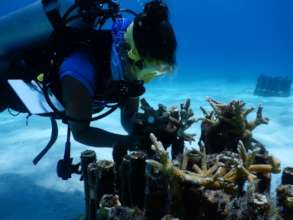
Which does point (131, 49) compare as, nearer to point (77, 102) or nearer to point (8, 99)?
point (77, 102)

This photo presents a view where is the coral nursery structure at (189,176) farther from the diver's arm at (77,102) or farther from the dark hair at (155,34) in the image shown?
the dark hair at (155,34)

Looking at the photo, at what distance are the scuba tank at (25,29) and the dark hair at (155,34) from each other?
4.67 ft

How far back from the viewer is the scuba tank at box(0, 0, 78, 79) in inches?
159

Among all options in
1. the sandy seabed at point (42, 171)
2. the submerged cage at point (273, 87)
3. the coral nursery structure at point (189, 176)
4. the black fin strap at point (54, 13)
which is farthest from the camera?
the submerged cage at point (273, 87)

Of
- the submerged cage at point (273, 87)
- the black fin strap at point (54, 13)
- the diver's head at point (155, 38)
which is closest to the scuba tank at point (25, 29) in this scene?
the black fin strap at point (54, 13)

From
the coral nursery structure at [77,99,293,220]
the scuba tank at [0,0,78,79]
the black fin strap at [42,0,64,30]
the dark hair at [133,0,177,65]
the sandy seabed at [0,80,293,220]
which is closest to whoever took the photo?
the coral nursery structure at [77,99,293,220]

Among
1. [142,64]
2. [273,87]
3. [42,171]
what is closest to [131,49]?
[142,64]

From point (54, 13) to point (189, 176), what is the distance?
8.73 feet

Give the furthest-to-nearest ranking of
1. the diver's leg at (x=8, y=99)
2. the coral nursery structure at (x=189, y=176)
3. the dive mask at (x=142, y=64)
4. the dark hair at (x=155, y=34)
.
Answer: the diver's leg at (x=8, y=99) → the dive mask at (x=142, y=64) → the dark hair at (x=155, y=34) → the coral nursery structure at (x=189, y=176)

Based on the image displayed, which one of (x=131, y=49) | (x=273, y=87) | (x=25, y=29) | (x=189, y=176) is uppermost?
(x=273, y=87)

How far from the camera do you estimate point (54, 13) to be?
3.89 meters

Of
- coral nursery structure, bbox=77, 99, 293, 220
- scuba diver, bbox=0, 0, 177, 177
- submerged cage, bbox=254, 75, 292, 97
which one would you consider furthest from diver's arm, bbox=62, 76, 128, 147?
submerged cage, bbox=254, 75, 292, 97

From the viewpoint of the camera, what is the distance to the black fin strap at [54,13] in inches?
150

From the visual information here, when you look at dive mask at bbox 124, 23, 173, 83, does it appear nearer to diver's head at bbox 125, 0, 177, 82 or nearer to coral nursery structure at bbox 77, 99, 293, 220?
diver's head at bbox 125, 0, 177, 82
